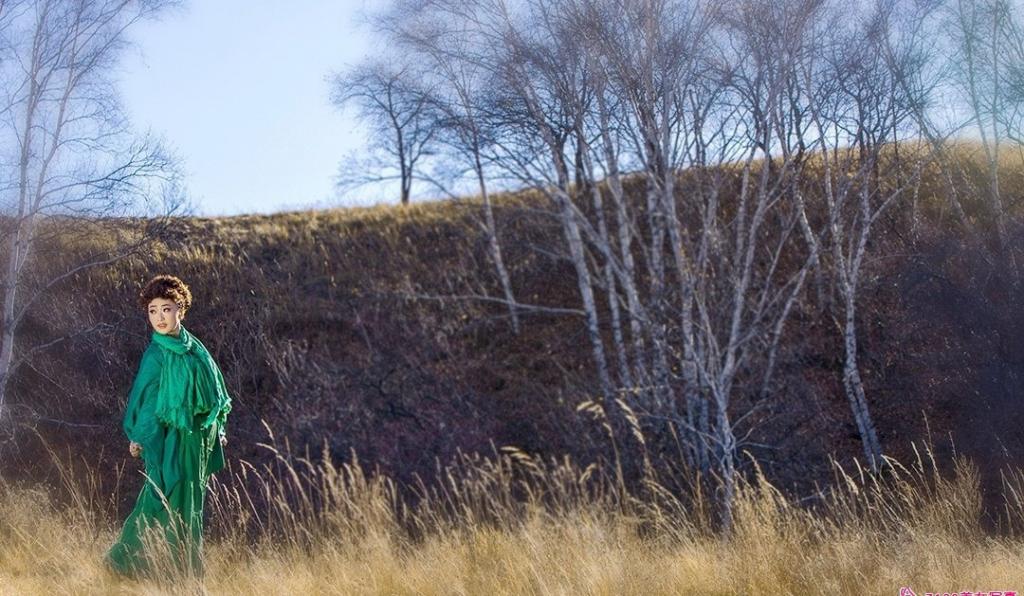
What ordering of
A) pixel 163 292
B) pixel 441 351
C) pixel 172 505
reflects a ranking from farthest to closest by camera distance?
1. pixel 441 351
2. pixel 172 505
3. pixel 163 292

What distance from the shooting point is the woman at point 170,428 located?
19.6 feet

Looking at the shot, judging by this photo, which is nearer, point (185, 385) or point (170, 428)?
point (185, 385)

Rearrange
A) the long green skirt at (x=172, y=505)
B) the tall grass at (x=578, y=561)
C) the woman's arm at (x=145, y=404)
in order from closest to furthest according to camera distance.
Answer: the tall grass at (x=578, y=561) < the long green skirt at (x=172, y=505) < the woman's arm at (x=145, y=404)

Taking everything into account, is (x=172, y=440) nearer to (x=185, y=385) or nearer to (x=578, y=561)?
(x=185, y=385)

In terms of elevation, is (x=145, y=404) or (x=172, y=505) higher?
(x=145, y=404)

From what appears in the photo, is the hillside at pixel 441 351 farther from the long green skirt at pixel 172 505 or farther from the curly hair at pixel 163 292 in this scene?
the curly hair at pixel 163 292

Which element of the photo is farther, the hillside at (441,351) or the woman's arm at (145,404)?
the hillside at (441,351)

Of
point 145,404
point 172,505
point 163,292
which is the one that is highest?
point 163,292

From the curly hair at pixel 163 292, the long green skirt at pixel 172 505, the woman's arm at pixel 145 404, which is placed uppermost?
the curly hair at pixel 163 292

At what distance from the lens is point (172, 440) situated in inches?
241

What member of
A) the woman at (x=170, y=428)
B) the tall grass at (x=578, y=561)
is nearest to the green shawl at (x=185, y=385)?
the woman at (x=170, y=428)

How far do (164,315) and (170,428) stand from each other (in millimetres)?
725

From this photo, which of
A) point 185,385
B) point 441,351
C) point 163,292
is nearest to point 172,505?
point 185,385

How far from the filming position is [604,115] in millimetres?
9234
